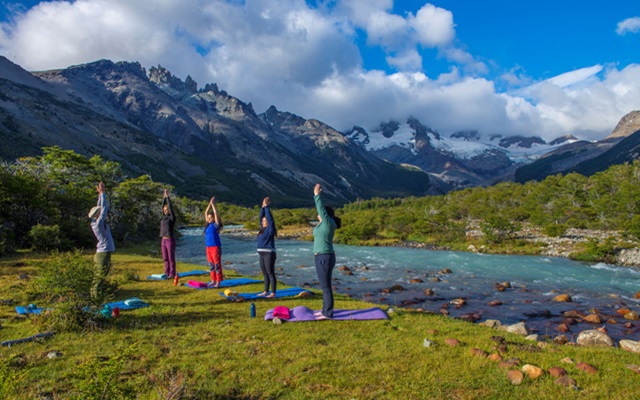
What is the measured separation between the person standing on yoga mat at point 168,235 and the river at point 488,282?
885 centimetres

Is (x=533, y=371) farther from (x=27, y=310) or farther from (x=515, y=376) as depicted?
(x=27, y=310)

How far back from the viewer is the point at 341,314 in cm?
1113

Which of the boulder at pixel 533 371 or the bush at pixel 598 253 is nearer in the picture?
the boulder at pixel 533 371

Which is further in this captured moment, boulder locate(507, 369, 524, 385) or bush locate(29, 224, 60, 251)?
bush locate(29, 224, 60, 251)

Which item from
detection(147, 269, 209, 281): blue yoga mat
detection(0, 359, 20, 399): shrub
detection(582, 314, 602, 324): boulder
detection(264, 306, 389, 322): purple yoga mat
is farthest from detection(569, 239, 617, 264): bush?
detection(0, 359, 20, 399): shrub

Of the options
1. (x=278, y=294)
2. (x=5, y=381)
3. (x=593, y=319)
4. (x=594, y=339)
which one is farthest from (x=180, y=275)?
(x=593, y=319)

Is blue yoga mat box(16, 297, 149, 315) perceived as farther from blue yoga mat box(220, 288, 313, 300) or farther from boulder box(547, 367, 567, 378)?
boulder box(547, 367, 567, 378)

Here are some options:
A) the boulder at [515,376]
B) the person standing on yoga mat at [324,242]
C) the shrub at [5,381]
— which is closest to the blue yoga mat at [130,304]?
the person standing on yoga mat at [324,242]

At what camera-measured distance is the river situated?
18.1 metres

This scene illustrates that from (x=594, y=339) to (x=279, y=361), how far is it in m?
10.2

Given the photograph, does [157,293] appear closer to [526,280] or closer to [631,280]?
[526,280]

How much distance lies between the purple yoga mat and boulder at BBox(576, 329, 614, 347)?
20.0 ft

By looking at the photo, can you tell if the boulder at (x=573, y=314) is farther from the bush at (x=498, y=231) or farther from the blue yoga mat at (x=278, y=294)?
the bush at (x=498, y=231)

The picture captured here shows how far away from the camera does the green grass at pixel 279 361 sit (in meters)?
6.16
